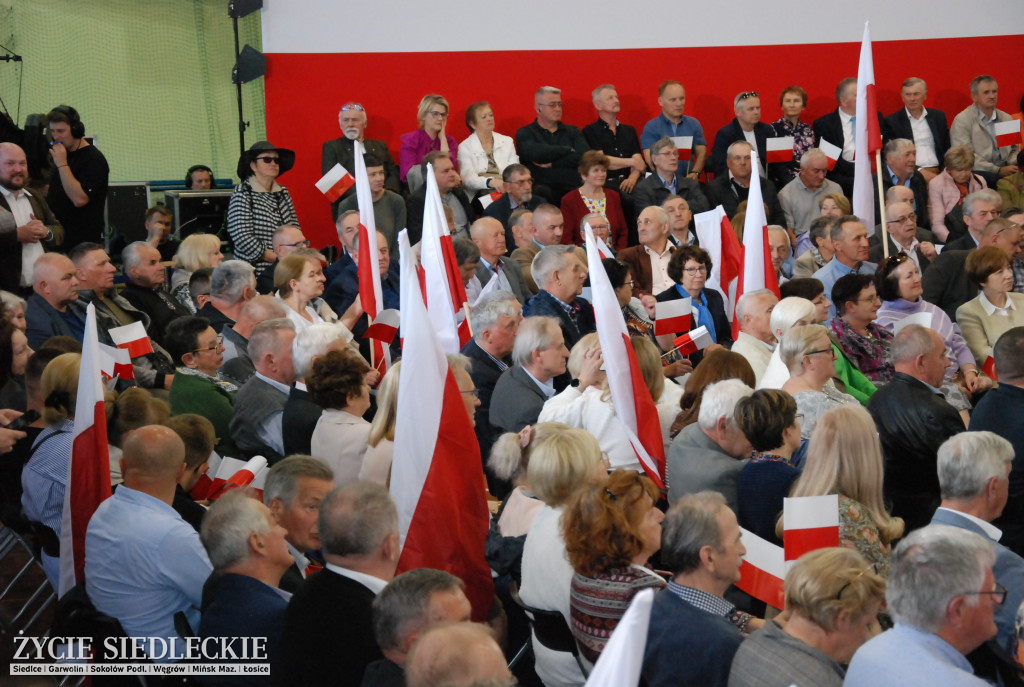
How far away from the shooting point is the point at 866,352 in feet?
19.4

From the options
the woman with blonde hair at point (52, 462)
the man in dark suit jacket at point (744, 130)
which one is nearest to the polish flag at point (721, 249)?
the man in dark suit jacket at point (744, 130)

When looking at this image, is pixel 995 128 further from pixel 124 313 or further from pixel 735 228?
pixel 124 313

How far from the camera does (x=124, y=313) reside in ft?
21.9

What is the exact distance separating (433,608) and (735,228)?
250 inches

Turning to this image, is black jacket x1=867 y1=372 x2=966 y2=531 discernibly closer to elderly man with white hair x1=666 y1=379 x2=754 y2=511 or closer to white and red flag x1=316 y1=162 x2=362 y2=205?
elderly man with white hair x1=666 y1=379 x2=754 y2=511

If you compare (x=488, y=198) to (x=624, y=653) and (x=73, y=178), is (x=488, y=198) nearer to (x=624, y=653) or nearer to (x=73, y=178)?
(x=73, y=178)

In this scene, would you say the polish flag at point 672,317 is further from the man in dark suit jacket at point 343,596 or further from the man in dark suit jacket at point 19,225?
the man in dark suit jacket at point 19,225

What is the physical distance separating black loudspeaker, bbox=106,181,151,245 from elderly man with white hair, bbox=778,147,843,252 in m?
5.55

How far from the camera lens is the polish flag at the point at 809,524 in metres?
3.46

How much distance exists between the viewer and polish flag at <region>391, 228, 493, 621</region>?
3.98 m

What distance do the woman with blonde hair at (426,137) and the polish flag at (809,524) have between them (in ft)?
22.5

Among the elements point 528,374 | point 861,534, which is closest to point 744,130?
point 528,374

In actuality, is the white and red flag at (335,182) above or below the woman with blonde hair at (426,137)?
below

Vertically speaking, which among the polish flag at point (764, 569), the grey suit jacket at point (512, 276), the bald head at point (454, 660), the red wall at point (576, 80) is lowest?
the polish flag at point (764, 569)
